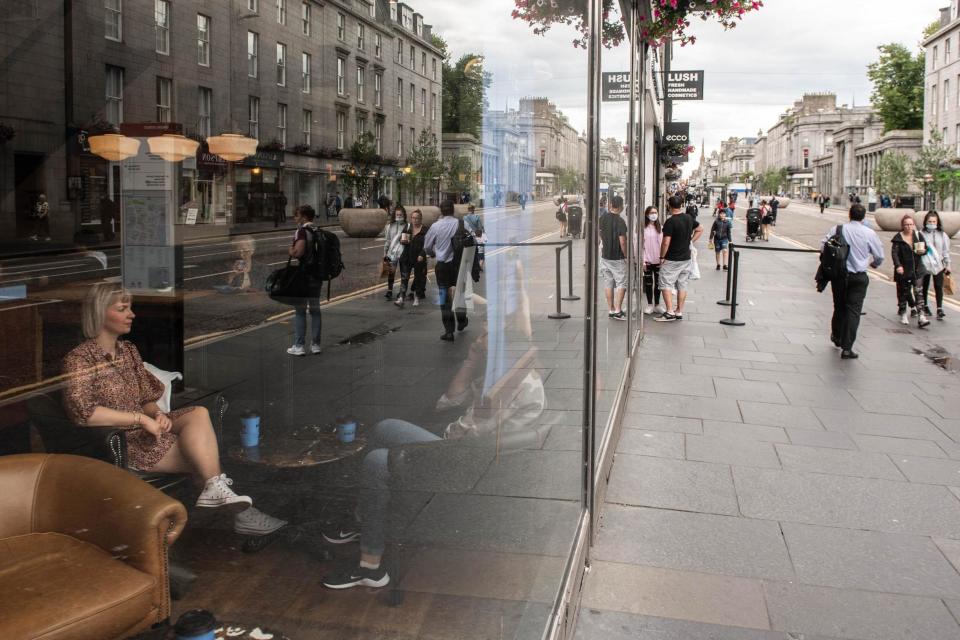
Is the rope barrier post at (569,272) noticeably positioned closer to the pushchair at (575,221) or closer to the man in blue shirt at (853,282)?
the pushchair at (575,221)

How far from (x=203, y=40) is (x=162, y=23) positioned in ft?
0.29

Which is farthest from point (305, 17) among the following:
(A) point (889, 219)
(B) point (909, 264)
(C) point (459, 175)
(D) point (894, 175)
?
(D) point (894, 175)

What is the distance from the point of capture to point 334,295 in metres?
2.46

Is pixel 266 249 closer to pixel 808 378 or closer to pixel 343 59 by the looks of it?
pixel 343 59

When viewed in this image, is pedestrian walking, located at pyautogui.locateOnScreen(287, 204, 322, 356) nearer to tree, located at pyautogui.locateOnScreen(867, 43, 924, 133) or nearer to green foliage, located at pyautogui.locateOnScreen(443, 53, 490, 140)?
green foliage, located at pyautogui.locateOnScreen(443, 53, 490, 140)

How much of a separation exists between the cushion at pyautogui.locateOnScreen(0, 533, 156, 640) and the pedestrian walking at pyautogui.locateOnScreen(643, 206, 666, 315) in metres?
10.7

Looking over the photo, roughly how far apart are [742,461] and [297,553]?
3.91 m

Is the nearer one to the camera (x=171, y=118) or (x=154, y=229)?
(x=171, y=118)

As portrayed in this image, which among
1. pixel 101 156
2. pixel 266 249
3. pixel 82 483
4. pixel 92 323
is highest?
pixel 101 156

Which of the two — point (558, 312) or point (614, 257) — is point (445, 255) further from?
point (614, 257)

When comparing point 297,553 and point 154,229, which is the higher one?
point 154,229

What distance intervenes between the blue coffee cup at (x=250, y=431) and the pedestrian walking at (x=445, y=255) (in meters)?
0.75

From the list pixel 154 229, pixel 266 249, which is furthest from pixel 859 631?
pixel 154 229

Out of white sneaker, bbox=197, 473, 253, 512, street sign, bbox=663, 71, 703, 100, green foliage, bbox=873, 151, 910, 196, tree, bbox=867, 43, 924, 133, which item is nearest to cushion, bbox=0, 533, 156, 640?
white sneaker, bbox=197, 473, 253, 512
